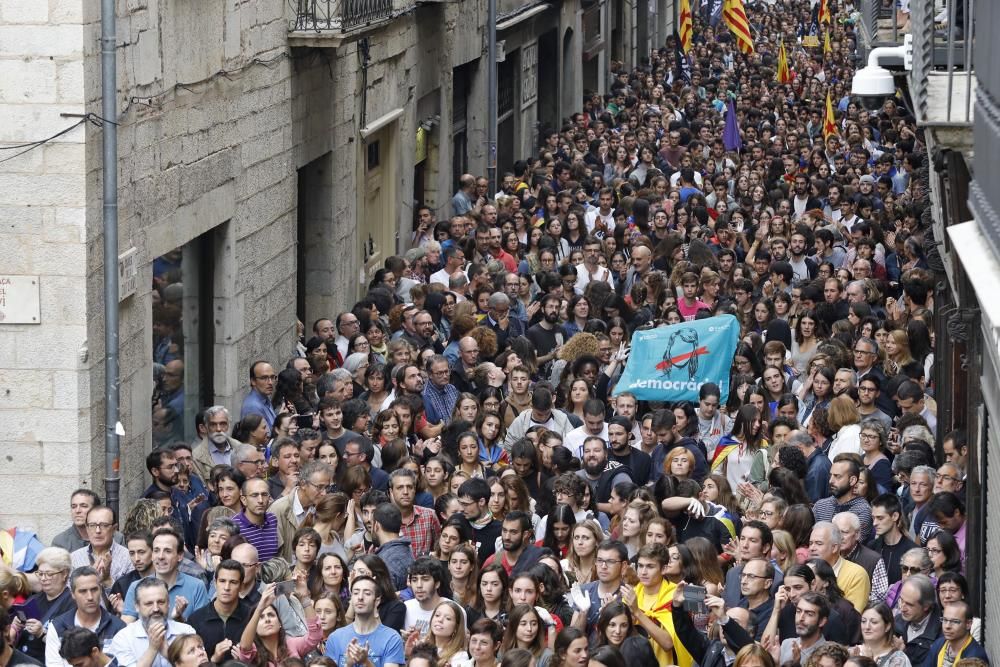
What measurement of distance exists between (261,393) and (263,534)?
11.2 ft

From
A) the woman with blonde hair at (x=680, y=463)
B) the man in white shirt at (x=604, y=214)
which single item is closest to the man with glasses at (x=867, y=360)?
the woman with blonde hair at (x=680, y=463)

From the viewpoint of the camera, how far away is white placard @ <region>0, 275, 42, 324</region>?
12883mm

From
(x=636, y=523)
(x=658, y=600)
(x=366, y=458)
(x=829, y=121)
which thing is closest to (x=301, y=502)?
(x=366, y=458)

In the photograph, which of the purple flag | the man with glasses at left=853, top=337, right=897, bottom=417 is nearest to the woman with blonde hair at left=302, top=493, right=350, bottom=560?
the man with glasses at left=853, top=337, right=897, bottom=417

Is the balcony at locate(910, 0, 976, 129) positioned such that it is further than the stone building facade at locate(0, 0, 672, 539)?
No

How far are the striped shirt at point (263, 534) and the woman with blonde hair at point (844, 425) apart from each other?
12.3ft

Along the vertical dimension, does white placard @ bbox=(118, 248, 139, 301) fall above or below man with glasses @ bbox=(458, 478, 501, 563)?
above

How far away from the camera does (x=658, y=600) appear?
10.1m

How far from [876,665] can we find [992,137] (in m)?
2.42

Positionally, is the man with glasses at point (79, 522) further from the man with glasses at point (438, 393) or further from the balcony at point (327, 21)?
the balcony at point (327, 21)

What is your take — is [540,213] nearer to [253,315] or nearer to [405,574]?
[253,315]

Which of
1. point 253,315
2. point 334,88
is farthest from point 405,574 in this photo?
point 334,88

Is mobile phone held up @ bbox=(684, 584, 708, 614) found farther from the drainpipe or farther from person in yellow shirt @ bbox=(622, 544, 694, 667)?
the drainpipe

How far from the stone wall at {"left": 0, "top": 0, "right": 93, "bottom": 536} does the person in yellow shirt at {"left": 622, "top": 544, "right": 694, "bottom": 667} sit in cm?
438
